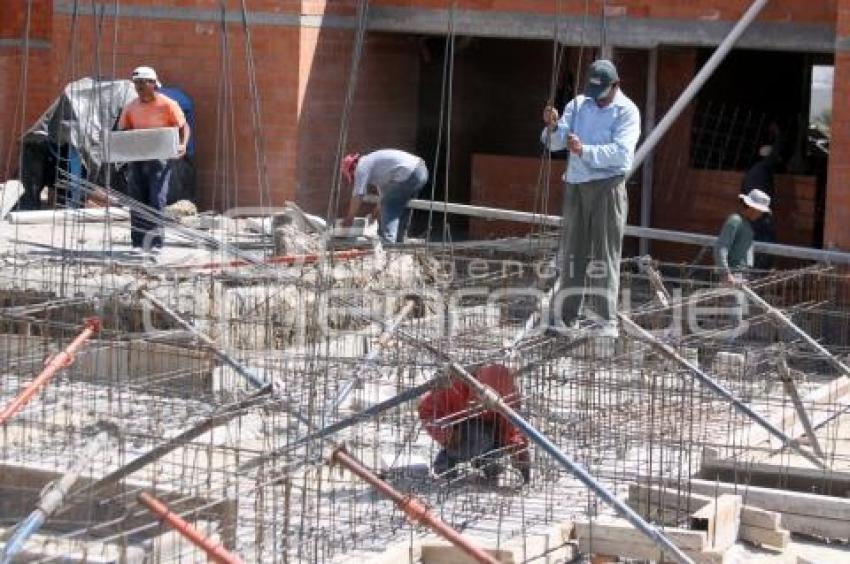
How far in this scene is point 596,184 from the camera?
1011 cm

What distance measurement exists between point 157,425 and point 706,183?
9894mm

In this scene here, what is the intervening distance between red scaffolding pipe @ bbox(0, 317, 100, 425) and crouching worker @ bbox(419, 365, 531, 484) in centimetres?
150

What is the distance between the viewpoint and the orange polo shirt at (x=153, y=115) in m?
14.1

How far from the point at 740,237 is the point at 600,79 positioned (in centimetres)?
299

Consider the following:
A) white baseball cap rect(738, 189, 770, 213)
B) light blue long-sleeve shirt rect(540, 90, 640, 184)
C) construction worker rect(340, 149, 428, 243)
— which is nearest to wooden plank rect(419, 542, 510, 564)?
light blue long-sleeve shirt rect(540, 90, 640, 184)

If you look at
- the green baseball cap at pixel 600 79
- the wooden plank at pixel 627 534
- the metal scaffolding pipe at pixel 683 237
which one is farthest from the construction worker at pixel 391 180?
the wooden plank at pixel 627 534

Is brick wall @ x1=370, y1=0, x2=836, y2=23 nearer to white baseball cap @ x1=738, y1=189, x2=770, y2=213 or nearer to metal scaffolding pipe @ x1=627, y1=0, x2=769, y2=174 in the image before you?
metal scaffolding pipe @ x1=627, y1=0, x2=769, y2=174

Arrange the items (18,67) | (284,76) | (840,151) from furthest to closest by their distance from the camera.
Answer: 1. (18,67)
2. (284,76)
3. (840,151)

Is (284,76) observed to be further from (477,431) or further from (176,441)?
(176,441)

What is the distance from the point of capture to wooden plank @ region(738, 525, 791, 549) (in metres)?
8.30

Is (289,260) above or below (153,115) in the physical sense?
below

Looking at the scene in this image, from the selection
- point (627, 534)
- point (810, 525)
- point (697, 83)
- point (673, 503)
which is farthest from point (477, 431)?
point (697, 83)

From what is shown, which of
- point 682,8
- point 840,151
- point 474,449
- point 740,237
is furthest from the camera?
point 682,8

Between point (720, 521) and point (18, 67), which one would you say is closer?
point (720, 521)
